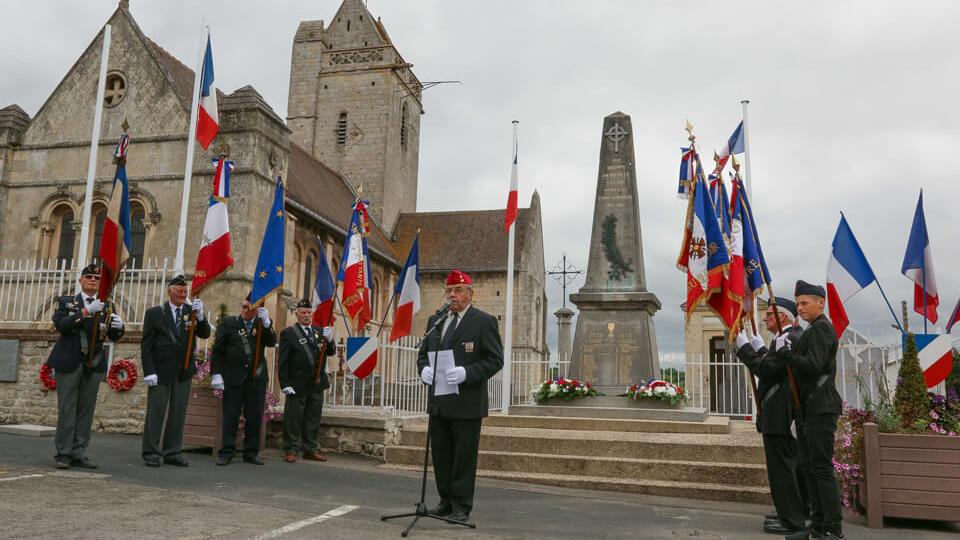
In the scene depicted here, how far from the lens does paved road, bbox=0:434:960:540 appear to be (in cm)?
457

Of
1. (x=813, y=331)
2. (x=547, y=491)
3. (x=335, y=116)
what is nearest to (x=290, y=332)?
(x=547, y=491)

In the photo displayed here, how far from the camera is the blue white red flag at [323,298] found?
1030cm

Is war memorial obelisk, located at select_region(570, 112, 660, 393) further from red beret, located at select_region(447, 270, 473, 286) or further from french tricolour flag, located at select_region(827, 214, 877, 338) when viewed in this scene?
red beret, located at select_region(447, 270, 473, 286)

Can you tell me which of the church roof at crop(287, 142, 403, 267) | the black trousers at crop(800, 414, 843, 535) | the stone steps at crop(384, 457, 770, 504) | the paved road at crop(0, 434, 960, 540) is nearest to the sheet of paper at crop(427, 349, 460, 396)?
the paved road at crop(0, 434, 960, 540)

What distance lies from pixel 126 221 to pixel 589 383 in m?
6.78

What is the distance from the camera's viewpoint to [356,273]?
11398 millimetres

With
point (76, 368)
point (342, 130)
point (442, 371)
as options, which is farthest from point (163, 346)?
point (342, 130)

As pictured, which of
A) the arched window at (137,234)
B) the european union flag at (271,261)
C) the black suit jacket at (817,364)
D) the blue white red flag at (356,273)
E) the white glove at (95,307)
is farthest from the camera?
the arched window at (137,234)

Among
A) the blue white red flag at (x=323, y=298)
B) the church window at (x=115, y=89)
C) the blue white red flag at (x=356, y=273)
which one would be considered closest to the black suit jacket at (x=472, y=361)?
the blue white red flag at (x=323, y=298)

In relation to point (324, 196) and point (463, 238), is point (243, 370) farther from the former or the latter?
point (463, 238)

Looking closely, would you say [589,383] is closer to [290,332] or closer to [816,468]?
[290,332]

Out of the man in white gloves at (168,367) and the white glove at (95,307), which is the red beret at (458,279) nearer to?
the man in white gloves at (168,367)

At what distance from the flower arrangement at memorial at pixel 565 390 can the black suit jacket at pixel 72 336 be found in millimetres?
6069

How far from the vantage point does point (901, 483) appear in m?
5.89
